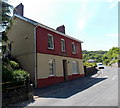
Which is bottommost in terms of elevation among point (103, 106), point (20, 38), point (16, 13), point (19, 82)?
point (103, 106)

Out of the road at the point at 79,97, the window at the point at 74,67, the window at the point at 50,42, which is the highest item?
the window at the point at 50,42

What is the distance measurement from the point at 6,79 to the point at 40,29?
26.0ft

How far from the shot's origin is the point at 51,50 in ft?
51.2

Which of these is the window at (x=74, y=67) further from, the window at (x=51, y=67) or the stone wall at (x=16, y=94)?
the stone wall at (x=16, y=94)

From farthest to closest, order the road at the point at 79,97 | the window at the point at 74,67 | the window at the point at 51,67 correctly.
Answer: the window at the point at 74,67 → the window at the point at 51,67 → the road at the point at 79,97

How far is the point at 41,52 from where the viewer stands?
1416 cm

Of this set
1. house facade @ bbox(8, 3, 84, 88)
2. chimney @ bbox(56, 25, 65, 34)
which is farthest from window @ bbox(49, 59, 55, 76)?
chimney @ bbox(56, 25, 65, 34)

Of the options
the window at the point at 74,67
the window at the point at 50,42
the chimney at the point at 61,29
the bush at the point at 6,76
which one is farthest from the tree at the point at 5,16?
the window at the point at 74,67

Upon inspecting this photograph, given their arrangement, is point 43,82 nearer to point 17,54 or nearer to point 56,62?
point 56,62

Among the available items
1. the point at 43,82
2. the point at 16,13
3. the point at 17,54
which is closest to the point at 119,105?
the point at 43,82

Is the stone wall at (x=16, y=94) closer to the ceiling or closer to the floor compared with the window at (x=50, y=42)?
closer to the floor

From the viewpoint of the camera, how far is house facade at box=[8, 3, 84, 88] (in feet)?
45.0

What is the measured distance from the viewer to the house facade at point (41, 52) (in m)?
13.7

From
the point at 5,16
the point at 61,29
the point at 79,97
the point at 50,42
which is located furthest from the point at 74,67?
the point at 5,16
